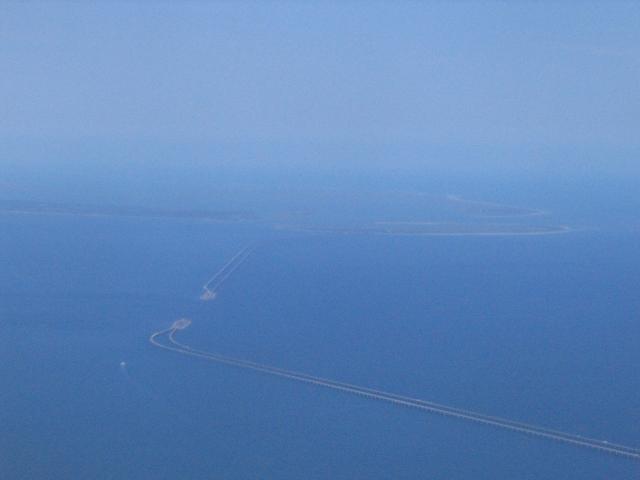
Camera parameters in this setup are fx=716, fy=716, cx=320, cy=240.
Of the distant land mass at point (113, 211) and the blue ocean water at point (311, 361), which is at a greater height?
the distant land mass at point (113, 211)

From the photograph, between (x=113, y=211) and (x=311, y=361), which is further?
(x=113, y=211)

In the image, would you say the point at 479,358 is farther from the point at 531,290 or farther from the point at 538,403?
the point at 531,290

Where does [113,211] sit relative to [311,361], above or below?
above

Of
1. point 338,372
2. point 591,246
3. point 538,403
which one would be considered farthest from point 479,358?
point 591,246

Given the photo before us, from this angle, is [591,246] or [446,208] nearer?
[591,246]

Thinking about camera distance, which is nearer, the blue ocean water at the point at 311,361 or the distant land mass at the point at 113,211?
the blue ocean water at the point at 311,361
